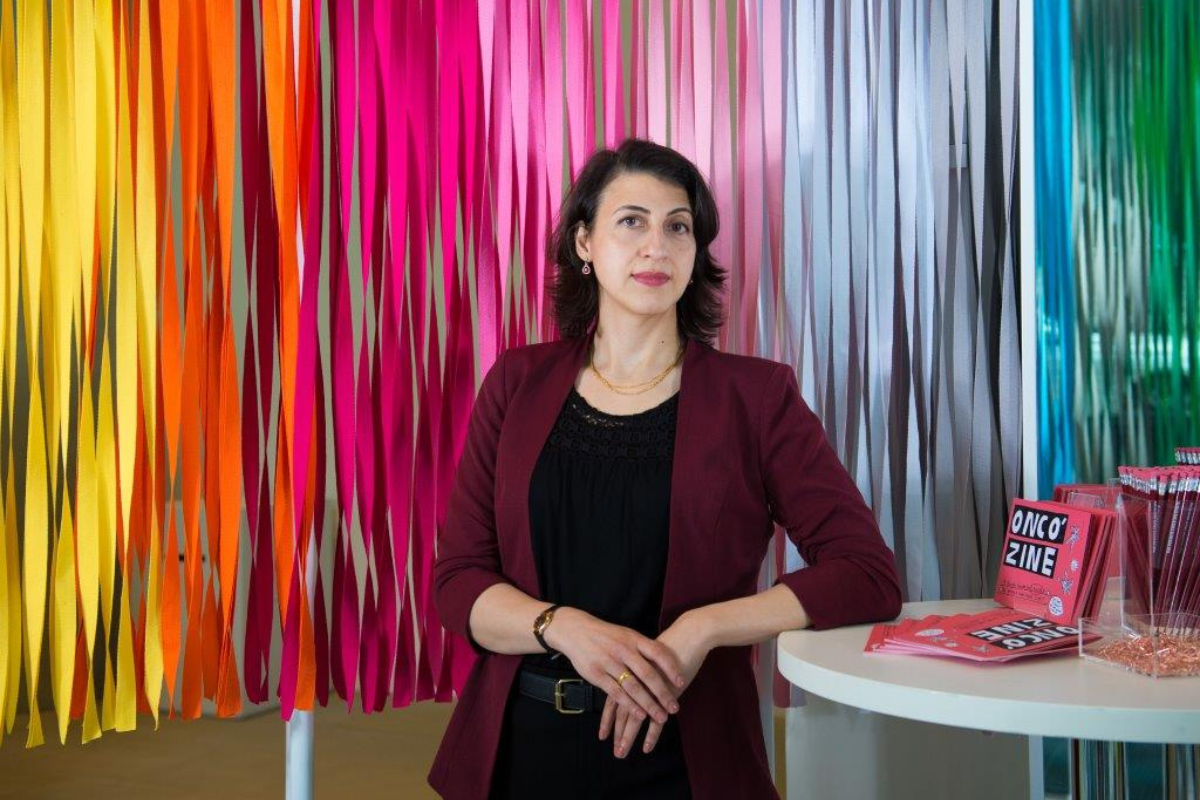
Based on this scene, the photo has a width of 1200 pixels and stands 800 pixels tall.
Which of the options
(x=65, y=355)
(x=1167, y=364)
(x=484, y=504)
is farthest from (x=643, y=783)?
(x=65, y=355)

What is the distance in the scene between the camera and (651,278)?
1.79 metres

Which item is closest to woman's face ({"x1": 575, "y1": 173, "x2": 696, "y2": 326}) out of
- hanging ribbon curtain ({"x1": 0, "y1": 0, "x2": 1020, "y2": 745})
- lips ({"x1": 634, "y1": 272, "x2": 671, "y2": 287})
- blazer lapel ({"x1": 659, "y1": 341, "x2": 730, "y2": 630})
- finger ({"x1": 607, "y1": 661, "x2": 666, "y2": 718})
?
lips ({"x1": 634, "y1": 272, "x2": 671, "y2": 287})

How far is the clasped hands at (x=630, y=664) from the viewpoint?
1.51 m

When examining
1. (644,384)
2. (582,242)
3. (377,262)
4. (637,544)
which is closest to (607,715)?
(637,544)

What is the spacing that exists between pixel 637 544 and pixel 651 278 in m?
0.42

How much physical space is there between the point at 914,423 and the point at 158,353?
1.54 metres

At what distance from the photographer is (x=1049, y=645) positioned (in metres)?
1.40

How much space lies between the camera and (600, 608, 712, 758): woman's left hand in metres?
1.53

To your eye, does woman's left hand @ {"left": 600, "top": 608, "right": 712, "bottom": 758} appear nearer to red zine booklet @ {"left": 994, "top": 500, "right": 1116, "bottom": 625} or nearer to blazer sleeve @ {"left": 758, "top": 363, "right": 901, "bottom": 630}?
blazer sleeve @ {"left": 758, "top": 363, "right": 901, "bottom": 630}

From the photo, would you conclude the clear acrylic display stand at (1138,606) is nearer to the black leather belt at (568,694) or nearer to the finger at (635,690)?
the finger at (635,690)

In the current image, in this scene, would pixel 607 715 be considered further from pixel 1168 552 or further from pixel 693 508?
pixel 1168 552

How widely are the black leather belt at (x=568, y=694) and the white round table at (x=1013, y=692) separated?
0.29 metres

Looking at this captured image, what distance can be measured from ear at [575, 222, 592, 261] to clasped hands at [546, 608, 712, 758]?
25.8 inches

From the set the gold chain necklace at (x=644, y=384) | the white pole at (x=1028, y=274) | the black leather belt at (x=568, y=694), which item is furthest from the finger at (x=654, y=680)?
the white pole at (x=1028, y=274)
